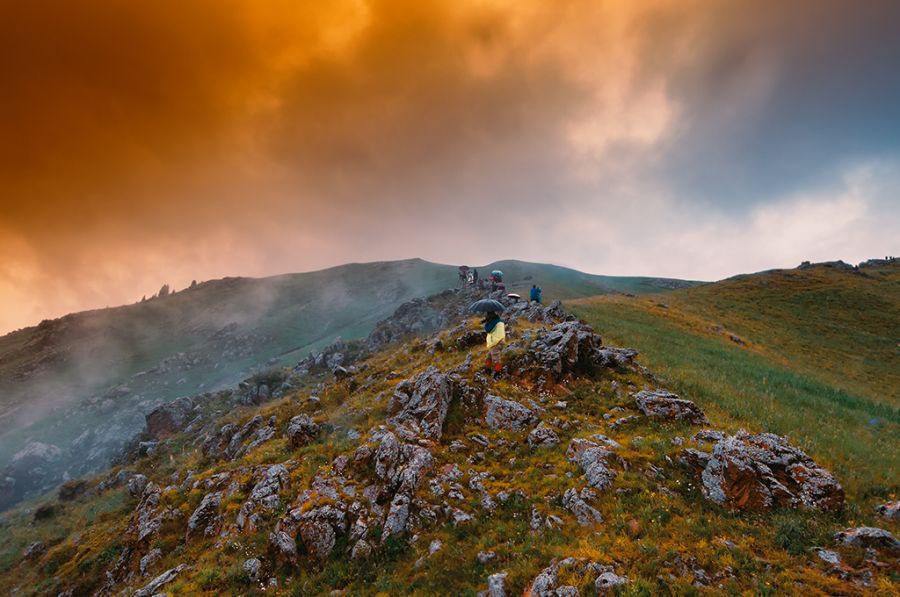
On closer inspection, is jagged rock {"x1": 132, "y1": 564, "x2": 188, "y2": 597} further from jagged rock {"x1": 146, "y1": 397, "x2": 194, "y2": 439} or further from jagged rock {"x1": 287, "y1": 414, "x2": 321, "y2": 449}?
jagged rock {"x1": 146, "y1": 397, "x2": 194, "y2": 439}

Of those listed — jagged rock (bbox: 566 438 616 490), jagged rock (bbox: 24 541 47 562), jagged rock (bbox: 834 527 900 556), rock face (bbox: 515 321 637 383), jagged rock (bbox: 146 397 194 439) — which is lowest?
jagged rock (bbox: 24 541 47 562)

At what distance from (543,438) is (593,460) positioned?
3.16 m

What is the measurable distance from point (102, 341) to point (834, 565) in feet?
568

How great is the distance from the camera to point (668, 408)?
18781 mm

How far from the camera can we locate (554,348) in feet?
76.6

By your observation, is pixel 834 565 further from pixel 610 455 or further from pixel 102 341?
pixel 102 341

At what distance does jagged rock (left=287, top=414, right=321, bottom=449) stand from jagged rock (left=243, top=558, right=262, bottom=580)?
7474mm

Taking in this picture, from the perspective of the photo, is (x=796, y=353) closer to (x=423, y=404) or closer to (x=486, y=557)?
(x=423, y=404)

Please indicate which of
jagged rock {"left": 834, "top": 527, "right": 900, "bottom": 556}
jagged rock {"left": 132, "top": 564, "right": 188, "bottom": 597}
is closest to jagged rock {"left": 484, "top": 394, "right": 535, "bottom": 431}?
jagged rock {"left": 834, "top": 527, "right": 900, "bottom": 556}

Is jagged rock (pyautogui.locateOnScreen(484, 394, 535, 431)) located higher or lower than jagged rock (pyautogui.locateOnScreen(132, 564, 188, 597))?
higher

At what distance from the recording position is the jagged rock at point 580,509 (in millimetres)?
13016

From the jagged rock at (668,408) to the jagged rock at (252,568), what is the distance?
733 inches

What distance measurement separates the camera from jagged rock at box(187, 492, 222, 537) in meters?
17.5

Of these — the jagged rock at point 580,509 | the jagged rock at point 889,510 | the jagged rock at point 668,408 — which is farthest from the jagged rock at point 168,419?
the jagged rock at point 889,510
